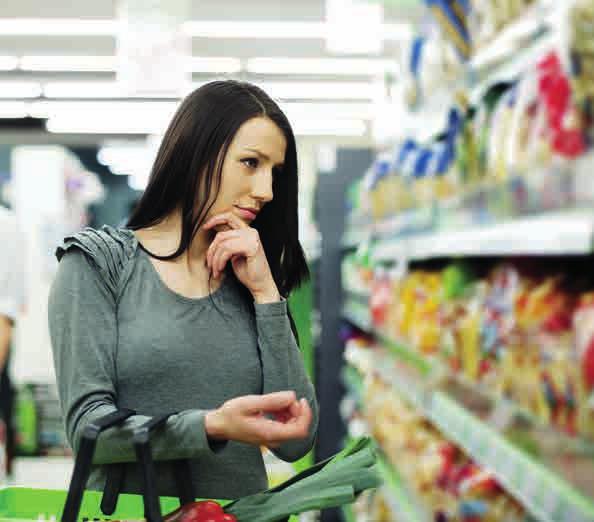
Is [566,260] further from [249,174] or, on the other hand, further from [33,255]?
[33,255]

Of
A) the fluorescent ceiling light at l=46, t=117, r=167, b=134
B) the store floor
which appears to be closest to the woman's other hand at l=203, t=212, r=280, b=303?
the store floor

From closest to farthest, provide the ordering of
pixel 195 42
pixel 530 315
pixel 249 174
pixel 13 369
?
pixel 249 174, pixel 530 315, pixel 13 369, pixel 195 42

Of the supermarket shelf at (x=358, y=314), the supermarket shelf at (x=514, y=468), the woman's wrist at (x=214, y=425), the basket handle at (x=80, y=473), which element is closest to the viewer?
the basket handle at (x=80, y=473)

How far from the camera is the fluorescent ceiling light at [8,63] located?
406 inches

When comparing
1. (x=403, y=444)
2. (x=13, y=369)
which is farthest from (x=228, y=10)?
(x=403, y=444)

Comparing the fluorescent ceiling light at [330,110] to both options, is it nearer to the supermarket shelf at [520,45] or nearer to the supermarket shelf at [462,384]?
the supermarket shelf at [462,384]

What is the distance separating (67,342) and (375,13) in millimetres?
2932

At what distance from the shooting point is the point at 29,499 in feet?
4.59

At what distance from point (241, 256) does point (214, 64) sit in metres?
9.21

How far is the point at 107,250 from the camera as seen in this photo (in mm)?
1492

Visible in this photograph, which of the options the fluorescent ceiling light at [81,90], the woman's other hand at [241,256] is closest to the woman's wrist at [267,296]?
the woman's other hand at [241,256]

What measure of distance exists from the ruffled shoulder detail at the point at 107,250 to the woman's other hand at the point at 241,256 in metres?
0.14

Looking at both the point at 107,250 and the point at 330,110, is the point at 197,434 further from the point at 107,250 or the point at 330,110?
the point at 330,110

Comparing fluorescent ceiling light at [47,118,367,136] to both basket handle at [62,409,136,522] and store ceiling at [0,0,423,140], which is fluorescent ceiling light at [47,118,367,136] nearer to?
store ceiling at [0,0,423,140]
